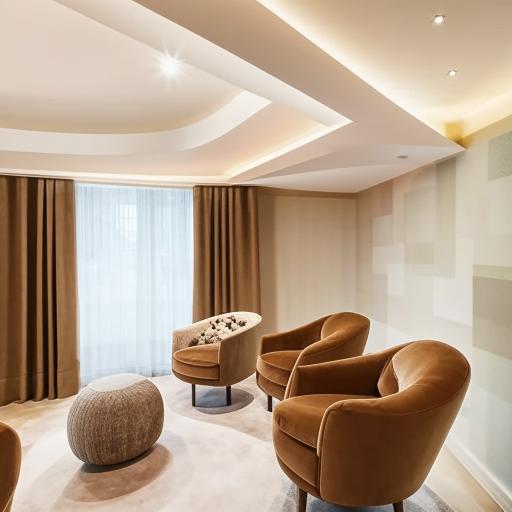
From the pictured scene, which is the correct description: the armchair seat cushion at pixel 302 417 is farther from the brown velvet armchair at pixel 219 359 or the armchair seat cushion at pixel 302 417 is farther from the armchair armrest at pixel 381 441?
the brown velvet armchair at pixel 219 359

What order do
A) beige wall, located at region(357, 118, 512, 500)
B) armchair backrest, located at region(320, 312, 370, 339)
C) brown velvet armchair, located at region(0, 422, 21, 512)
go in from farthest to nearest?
1. armchair backrest, located at region(320, 312, 370, 339)
2. beige wall, located at region(357, 118, 512, 500)
3. brown velvet armchair, located at region(0, 422, 21, 512)

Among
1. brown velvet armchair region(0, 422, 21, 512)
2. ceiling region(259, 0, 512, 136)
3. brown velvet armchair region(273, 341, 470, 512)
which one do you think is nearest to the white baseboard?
brown velvet armchair region(273, 341, 470, 512)

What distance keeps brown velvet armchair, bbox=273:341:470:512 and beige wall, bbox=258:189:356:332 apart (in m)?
2.54

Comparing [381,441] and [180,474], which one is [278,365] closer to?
[180,474]

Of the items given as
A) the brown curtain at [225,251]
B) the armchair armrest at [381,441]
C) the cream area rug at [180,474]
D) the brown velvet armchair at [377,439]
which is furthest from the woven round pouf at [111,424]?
the brown curtain at [225,251]

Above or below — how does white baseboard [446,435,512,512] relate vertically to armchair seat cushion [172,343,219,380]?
below

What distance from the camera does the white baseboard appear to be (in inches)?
80.2

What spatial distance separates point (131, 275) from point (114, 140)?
1.61 meters

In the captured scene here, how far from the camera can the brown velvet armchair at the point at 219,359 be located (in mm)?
2945

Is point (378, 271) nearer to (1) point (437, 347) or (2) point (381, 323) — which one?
(2) point (381, 323)

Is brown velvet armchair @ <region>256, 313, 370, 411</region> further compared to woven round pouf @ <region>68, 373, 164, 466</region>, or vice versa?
brown velvet armchair @ <region>256, 313, 370, 411</region>

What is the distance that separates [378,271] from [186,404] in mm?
2306

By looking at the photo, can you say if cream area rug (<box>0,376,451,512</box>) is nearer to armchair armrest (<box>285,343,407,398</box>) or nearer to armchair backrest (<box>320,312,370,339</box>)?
armchair armrest (<box>285,343,407,398</box>)

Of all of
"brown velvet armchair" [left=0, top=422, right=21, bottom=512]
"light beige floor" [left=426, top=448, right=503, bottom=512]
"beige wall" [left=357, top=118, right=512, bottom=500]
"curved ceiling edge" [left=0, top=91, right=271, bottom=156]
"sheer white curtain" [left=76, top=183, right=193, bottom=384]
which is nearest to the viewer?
"brown velvet armchair" [left=0, top=422, right=21, bottom=512]
